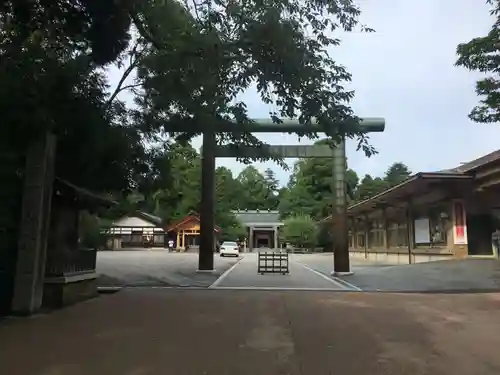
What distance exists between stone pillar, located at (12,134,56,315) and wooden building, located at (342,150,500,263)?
14627 millimetres

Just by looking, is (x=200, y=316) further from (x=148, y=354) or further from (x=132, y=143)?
(x=132, y=143)

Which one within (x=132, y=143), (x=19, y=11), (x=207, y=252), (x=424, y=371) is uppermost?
(x=19, y=11)

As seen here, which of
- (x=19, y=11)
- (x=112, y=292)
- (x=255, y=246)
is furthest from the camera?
(x=255, y=246)

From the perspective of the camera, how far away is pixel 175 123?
37.2 feet

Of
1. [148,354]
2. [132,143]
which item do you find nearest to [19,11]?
[132,143]

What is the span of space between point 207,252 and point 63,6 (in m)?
13.3

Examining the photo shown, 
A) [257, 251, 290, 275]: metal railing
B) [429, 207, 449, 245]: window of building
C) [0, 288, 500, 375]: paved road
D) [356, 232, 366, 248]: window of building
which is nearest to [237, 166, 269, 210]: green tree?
[356, 232, 366, 248]: window of building

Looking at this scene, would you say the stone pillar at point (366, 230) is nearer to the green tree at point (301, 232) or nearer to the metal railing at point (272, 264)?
the green tree at point (301, 232)

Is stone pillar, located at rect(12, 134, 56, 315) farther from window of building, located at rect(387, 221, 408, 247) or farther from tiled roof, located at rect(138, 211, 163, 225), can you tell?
tiled roof, located at rect(138, 211, 163, 225)

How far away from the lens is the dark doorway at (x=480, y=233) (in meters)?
21.5

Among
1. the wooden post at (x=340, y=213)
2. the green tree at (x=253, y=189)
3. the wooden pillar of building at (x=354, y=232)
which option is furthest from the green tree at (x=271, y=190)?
the wooden post at (x=340, y=213)

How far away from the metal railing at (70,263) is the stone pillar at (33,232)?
756 mm

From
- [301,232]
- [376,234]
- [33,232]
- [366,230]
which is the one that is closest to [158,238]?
[301,232]

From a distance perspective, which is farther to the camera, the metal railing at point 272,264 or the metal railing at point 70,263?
the metal railing at point 272,264
